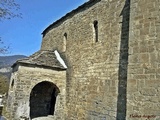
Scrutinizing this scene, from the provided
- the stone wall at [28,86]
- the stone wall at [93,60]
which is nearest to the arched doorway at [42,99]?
the stone wall at [28,86]

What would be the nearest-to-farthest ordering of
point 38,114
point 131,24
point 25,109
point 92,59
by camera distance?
point 131,24, point 92,59, point 25,109, point 38,114

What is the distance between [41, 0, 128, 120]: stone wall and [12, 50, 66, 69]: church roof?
1.94 feet

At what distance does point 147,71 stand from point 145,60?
34cm

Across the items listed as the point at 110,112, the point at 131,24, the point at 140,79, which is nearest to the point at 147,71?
the point at 140,79

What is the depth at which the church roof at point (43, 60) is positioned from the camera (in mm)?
10764

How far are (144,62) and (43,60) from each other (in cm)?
643

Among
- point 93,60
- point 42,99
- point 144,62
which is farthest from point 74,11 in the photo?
point 144,62

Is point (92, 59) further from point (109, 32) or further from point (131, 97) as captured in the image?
point (131, 97)

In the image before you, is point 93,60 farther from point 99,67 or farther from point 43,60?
point 43,60

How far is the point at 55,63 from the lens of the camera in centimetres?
1173

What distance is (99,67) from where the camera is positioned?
8.74 m

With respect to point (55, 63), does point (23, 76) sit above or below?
below

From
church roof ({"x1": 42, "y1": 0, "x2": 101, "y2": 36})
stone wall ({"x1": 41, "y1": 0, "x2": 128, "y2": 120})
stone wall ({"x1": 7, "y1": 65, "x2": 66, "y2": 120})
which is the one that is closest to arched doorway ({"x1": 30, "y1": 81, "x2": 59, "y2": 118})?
stone wall ({"x1": 7, "y1": 65, "x2": 66, "y2": 120})

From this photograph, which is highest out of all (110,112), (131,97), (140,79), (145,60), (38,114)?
(145,60)
